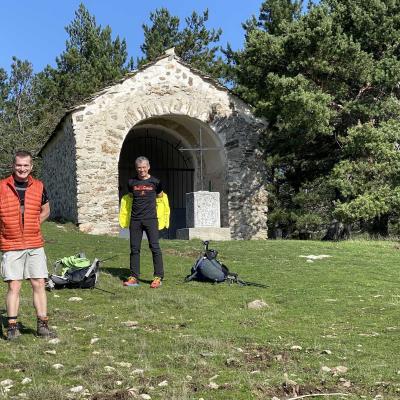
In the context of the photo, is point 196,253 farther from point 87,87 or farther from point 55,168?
point 87,87

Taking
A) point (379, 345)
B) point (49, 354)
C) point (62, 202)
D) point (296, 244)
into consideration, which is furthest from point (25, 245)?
point (62, 202)

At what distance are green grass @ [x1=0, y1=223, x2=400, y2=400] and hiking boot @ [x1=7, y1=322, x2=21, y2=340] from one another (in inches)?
4.2

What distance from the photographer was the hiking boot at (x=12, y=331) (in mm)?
4750

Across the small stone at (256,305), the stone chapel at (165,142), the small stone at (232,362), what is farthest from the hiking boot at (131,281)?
the stone chapel at (165,142)

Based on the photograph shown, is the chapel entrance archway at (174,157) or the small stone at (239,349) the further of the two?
the chapel entrance archway at (174,157)

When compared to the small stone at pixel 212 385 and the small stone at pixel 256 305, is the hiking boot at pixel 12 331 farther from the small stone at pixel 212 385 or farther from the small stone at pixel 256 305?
the small stone at pixel 256 305

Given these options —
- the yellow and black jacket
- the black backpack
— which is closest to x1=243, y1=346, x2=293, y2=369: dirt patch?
the black backpack

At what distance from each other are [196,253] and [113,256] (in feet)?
6.05

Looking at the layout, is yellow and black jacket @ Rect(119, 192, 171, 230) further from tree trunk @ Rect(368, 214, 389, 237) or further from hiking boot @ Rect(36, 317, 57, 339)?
tree trunk @ Rect(368, 214, 389, 237)

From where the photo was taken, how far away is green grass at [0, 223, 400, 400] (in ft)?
11.9

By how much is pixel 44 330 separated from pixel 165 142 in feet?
51.1

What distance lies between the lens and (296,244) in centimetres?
1370

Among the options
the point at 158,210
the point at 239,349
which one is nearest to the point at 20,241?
the point at 239,349

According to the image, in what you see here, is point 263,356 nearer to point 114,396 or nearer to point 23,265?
point 114,396
